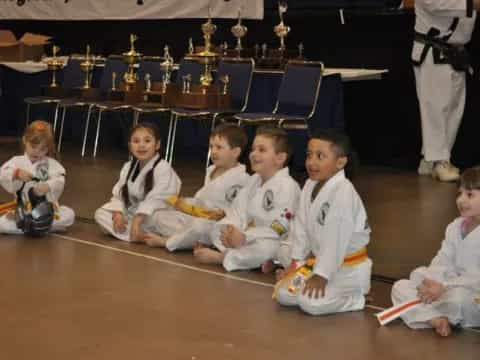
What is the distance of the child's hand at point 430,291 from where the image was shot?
11.7 feet

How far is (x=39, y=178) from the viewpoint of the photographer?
17.3 ft

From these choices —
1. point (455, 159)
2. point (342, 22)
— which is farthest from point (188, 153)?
point (455, 159)

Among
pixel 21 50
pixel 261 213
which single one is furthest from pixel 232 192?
pixel 21 50

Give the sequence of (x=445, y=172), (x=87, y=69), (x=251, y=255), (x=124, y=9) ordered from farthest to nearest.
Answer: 1. (x=124, y=9)
2. (x=87, y=69)
3. (x=445, y=172)
4. (x=251, y=255)

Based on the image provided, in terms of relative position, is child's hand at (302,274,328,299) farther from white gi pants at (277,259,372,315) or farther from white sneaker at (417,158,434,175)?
white sneaker at (417,158,434,175)

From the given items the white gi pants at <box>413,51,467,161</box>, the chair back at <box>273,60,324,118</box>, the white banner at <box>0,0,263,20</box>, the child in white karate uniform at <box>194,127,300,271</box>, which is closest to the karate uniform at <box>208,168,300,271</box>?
the child in white karate uniform at <box>194,127,300,271</box>

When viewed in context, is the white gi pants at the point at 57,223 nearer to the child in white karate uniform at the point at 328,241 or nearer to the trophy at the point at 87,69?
the child in white karate uniform at the point at 328,241

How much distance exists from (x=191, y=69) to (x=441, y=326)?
5.25 m

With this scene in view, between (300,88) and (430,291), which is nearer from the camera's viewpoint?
(430,291)

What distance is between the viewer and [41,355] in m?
3.13

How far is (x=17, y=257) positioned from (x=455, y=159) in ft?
14.9

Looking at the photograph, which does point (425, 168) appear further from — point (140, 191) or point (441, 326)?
point (441, 326)

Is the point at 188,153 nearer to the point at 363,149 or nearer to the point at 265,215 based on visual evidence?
the point at 363,149

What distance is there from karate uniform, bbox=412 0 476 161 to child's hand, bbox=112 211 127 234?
329 cm
